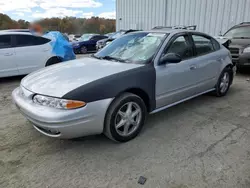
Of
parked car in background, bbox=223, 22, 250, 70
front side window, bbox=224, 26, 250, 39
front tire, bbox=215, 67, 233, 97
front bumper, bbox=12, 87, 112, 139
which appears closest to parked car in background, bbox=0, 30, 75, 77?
front bumper, bbox=12, 87, 112, 139

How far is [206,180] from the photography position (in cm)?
212

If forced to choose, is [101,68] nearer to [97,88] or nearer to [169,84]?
[97,88]

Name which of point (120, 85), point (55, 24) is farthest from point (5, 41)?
point (120, 85)

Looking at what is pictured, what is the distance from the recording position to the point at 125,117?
2752 mm

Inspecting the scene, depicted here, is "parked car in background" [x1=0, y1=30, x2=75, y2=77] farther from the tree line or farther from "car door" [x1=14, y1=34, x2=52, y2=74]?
the tree line

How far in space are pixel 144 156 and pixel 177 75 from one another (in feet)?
4.60

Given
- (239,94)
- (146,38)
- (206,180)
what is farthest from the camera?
(239,94)

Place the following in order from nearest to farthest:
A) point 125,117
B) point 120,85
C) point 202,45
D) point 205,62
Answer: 1. point 120,85
2. point 125,117
3. point 205,62
4. point 202,45

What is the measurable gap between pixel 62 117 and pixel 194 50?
2.55 meters

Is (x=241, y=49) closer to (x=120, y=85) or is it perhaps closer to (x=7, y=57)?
(x=120, y=85)

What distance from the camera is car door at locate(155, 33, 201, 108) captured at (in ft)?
10.3

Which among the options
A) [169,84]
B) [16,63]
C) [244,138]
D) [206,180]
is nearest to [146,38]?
[169,84]

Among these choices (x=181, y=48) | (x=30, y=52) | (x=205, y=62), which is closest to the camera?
(x=181, y=48)

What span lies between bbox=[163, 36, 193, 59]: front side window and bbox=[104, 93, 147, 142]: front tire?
102 cm
